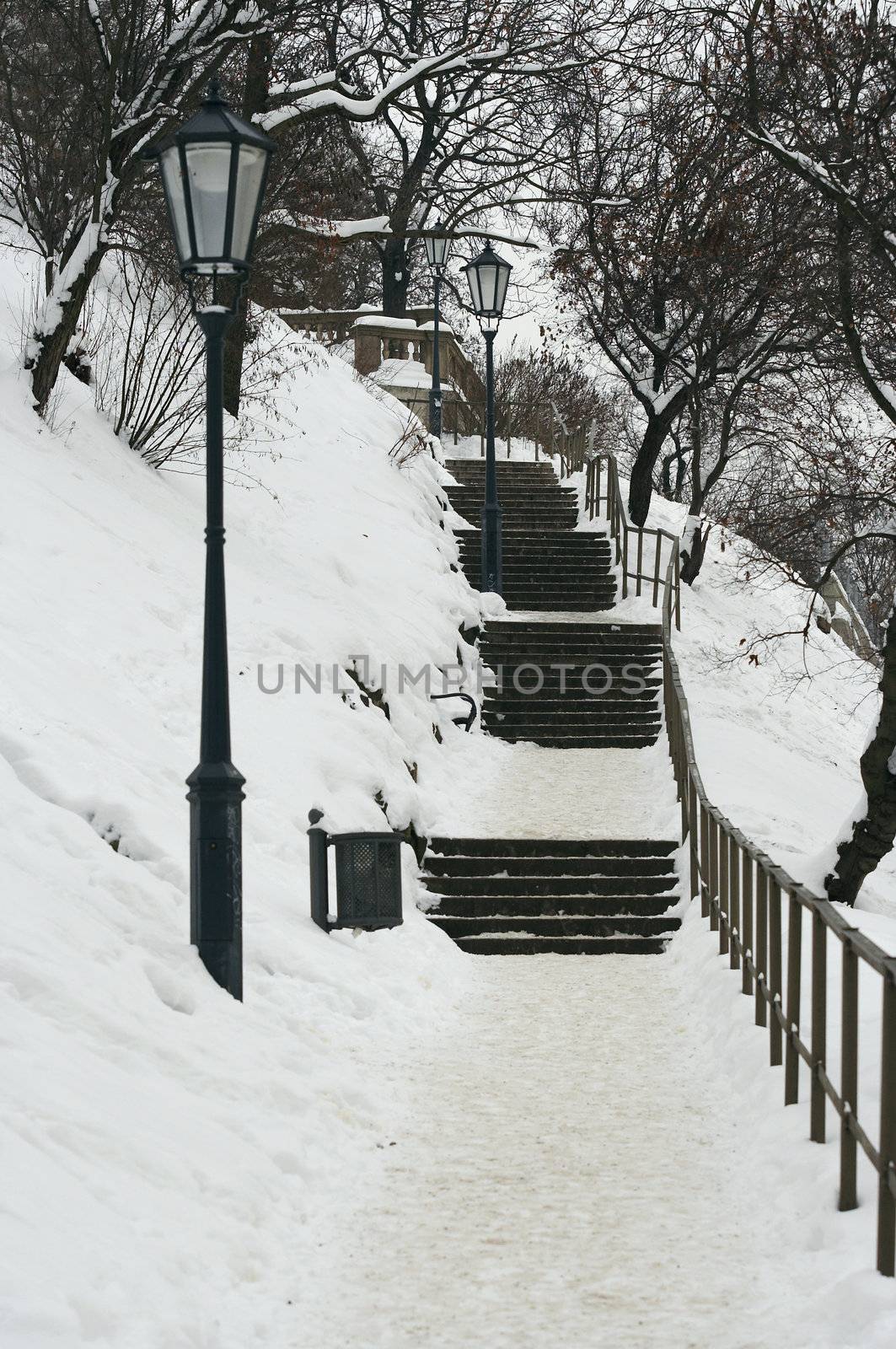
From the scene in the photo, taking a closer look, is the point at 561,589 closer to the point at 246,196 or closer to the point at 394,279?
the point at 246,196

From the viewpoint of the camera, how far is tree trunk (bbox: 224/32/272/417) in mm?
15862

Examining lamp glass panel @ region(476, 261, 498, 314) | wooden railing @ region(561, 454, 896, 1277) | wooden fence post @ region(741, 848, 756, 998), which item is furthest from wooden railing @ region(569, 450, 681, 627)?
wooden fence post @ region(741, 848, 756, 998)

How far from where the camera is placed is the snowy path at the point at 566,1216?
4445 mm

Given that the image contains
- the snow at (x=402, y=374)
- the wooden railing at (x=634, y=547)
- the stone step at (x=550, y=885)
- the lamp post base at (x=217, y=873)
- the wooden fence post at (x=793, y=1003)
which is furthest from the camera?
the snow at (x=402, y=374)

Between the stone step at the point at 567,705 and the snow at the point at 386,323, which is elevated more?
the snow at the point at 386,323

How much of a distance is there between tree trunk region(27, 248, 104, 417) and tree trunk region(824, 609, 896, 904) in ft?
24.3

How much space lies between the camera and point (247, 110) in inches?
645

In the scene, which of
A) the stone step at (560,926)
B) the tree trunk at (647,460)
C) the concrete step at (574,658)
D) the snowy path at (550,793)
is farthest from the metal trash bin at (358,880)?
the tree trunk at (647,460)

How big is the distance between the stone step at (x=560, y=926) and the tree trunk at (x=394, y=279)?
80.6 ft

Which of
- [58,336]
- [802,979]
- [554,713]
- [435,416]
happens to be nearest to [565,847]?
[554,713]

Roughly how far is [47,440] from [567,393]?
31.4 m

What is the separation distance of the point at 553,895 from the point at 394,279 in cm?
2511

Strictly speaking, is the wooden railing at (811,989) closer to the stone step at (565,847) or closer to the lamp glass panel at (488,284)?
the stone step at (565,847)

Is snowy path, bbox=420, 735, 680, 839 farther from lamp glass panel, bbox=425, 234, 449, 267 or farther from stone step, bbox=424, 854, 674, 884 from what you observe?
lamp glass panel, bbox=425, 234, 449, 267
